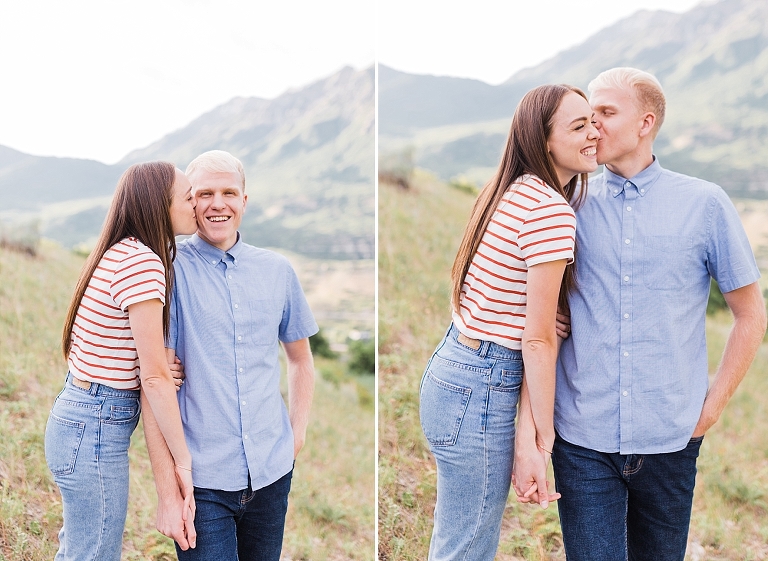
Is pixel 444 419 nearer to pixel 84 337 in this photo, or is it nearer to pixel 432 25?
pixel 84 337

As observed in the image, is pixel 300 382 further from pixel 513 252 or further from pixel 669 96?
pixel 669 96

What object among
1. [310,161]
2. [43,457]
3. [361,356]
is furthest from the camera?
[310,161]

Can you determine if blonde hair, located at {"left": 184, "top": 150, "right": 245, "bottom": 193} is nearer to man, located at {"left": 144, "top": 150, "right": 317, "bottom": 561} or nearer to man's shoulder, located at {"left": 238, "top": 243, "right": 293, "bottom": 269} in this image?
man, located at {"left": 144, "top": 150, "right": 317, "bottom": 561}

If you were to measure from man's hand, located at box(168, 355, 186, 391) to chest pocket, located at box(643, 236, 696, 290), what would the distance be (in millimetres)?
1104

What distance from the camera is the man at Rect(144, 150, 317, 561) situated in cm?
159

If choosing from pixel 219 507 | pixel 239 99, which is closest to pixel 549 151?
pixel 219 507

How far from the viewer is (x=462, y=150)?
16.2 feet

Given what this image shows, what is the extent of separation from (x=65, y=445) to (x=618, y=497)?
130 cm

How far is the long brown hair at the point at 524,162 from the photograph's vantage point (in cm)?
158

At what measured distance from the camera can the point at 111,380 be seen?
1529 millimetres

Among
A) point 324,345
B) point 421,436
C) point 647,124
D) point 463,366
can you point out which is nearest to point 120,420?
point 463,366

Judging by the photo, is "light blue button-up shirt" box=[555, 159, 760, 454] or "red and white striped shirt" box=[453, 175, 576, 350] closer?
"red and white striped shirt" box=[453, 175, 576, 350]

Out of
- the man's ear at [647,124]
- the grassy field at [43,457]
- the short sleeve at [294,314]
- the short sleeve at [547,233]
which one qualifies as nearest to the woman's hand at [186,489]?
the short sleeve at [294,314]

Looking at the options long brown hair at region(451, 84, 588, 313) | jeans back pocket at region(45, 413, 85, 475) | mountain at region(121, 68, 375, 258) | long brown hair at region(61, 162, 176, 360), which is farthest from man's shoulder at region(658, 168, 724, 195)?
mountain at region(121, 68, 375, 258)
